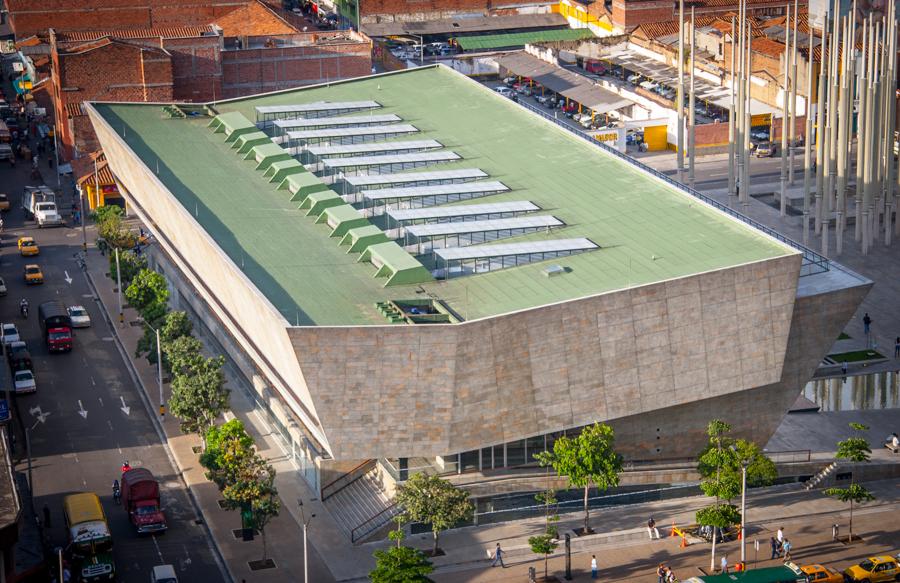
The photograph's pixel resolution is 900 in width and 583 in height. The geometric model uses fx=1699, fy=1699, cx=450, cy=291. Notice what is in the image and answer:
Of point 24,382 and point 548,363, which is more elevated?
point 548,363

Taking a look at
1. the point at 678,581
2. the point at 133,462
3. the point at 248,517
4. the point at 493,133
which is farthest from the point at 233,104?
the point at 678,581

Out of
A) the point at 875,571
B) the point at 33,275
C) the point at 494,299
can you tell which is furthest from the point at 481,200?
the point at 33,275

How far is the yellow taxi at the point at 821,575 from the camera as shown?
92.5 meters

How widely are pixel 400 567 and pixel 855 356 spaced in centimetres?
5075

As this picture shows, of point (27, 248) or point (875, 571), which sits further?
point (27, 248)

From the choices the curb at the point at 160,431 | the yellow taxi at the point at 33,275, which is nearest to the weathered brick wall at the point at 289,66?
the curb at the point at 160,431

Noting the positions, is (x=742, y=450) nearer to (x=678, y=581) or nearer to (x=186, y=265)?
(x=678, y=581)

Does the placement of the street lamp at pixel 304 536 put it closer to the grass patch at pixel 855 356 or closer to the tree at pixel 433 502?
the tree at pixel 433 502

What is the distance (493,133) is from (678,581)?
1957 inches

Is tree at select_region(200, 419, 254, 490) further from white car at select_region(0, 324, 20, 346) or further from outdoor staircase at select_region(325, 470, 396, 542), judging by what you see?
white car at select_region(0, 324, 20, 346)

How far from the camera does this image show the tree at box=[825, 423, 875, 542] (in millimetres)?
97188

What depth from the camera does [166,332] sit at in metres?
120

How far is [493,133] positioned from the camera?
437 ft

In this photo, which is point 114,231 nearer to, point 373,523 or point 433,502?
point 373,523
